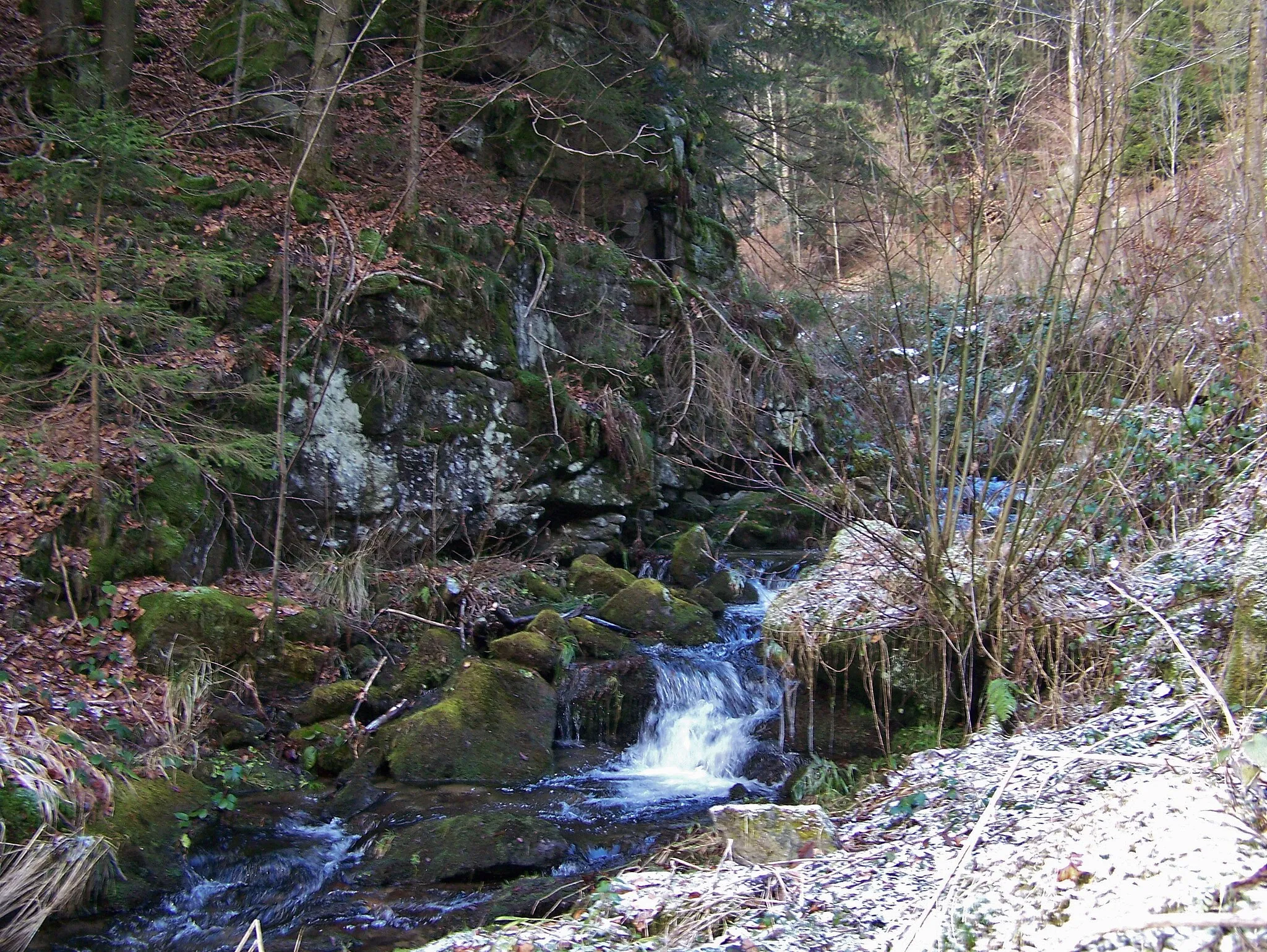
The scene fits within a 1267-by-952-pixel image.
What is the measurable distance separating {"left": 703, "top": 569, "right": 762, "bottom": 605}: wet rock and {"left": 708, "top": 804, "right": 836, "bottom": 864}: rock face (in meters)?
5.82

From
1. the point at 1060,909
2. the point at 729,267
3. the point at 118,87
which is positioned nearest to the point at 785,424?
the point at 729,267

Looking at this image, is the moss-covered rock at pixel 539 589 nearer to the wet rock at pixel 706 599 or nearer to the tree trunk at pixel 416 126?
the wet rock at pixel 706 599

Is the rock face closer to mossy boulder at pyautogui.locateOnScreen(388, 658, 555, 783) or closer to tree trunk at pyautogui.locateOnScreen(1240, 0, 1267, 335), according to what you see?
mossy boulder at pyautogui.locateOnScreen(388, 658, 555, 783)

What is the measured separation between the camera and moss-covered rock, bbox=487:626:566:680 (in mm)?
7801

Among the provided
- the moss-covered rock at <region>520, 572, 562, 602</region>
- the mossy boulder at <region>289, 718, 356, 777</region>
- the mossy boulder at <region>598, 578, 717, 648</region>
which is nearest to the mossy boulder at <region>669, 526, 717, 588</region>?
the mossy boulder at <region>598, 578, 717, 648</region>

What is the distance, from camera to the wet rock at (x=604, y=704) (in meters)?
7.51

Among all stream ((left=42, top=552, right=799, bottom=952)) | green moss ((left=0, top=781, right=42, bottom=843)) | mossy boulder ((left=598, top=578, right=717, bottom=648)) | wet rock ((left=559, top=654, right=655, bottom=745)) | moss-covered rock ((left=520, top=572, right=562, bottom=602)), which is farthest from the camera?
moss-covered rock ((left=520, top=572, right=562, bottom=602))

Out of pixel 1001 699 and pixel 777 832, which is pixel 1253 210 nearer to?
pixel 1001 699

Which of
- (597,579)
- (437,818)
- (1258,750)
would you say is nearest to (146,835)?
(437,818)

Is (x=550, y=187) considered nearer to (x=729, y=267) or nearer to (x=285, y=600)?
(x=729, y=267)

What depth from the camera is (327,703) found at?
6.88 meters

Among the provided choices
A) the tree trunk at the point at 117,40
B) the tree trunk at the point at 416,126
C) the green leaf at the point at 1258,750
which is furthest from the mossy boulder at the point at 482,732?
the tree trunk at the point at 117,40

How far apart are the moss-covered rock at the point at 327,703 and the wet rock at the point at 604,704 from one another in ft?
5.75

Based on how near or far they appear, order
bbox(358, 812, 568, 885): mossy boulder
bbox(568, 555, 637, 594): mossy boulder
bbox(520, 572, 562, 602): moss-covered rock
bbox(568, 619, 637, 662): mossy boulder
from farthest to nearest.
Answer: bbox(568, 555, 637, 594): mossy boulder, bbox(520, 572, 562, 602): moss-covered rock, bbox(568, 619, 637, 662): mossy boulder, bbox(358, 812, 568, 885): mossy boulder
